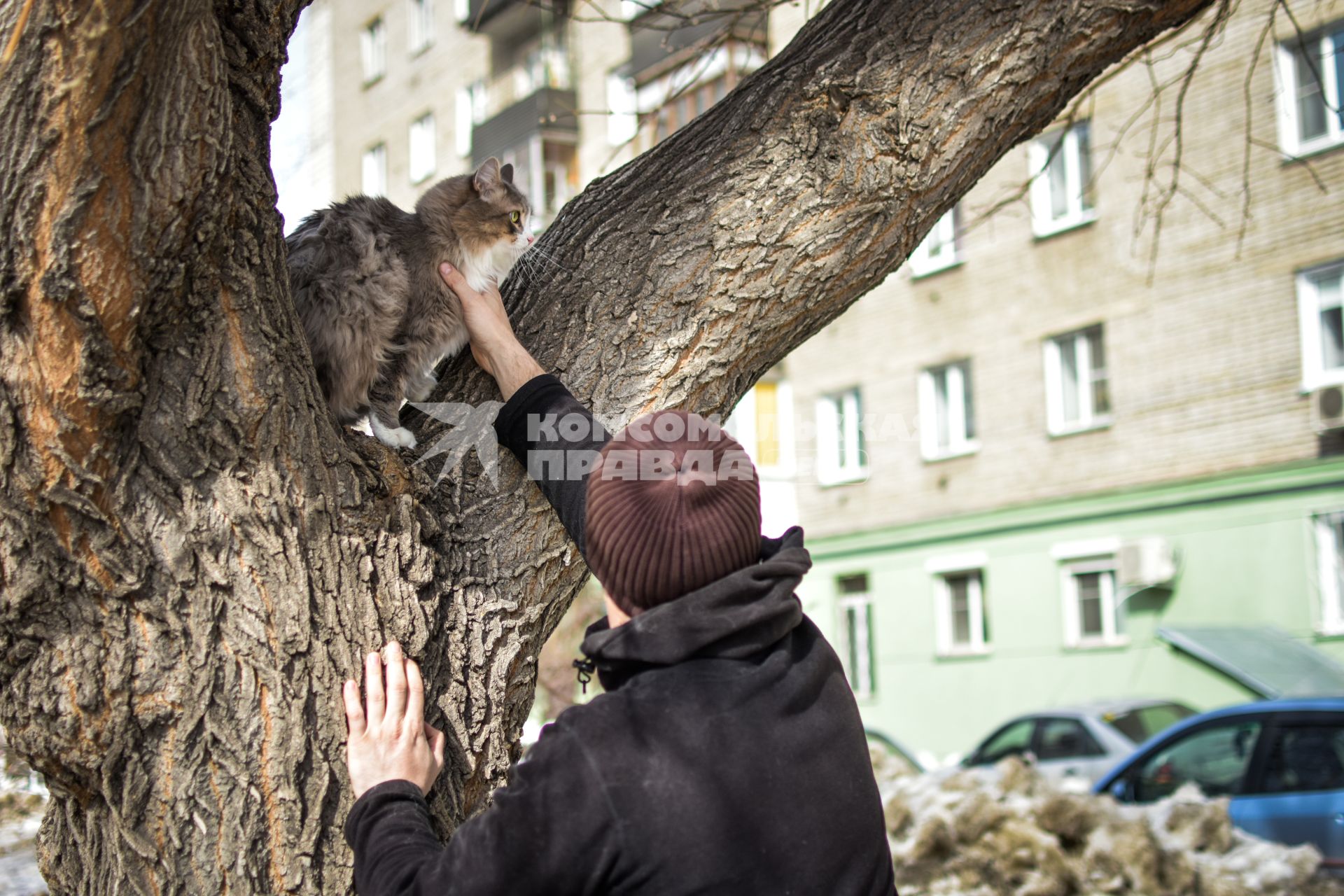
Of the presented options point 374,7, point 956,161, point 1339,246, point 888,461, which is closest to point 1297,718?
point 956,161

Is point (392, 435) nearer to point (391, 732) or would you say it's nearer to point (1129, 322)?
point (391, 732)

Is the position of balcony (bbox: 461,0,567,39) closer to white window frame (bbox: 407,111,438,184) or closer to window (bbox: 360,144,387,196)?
white window frame (bbox: 407,111,438,184)

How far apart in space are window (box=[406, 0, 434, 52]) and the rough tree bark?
27426 mm

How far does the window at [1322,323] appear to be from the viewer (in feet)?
44.9

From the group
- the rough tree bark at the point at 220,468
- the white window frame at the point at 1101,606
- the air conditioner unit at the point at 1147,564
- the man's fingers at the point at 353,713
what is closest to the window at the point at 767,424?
the white window frame at the point at 1101,606

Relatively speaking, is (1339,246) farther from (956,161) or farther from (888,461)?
(956,161)

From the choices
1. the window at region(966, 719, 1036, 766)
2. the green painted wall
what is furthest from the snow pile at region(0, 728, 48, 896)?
the window at region(966, 719, 1036, 766)

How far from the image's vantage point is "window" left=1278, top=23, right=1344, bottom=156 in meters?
13.7

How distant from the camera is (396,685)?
2.21 metres

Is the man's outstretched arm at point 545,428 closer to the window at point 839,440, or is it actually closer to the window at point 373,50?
the window at point 839,440

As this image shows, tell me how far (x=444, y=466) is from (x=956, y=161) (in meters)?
1.47

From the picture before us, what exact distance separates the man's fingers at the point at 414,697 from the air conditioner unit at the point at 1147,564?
14.0 m

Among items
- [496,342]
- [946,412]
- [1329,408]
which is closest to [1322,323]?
[1329,408]

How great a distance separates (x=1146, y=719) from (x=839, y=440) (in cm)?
888
